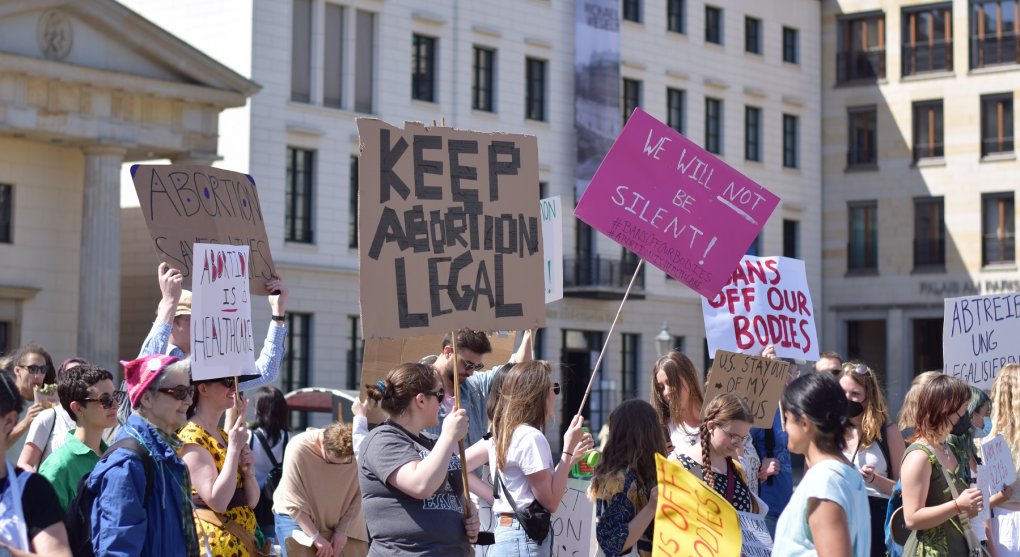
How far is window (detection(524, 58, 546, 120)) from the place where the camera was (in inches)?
1593

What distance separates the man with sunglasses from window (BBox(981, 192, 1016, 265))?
135 feet

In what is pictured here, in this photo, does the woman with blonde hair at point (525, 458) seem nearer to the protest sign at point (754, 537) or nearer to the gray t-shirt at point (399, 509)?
the gray t-shirt at point (399, 509)

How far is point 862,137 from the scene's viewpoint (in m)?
48.2

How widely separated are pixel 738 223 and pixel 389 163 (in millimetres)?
3189

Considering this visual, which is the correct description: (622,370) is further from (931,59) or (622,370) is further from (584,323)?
(931,59)

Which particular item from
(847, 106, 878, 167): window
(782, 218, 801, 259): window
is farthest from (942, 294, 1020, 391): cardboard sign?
(847, 106, 878, 167): window

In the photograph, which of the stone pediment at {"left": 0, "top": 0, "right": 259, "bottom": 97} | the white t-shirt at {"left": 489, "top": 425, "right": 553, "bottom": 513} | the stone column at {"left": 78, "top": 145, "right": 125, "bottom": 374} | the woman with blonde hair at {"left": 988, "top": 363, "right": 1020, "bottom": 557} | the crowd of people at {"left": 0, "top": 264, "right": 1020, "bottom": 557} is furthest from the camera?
the stone column at {"left": 78, "top": 145, "right": 125, "bottom": 374}

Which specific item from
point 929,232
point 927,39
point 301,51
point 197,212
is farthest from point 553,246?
point 927,39

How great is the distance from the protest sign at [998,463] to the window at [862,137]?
1593 inches

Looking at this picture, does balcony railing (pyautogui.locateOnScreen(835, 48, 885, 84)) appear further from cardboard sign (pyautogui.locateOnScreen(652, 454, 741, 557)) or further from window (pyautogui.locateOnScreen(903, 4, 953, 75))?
cardboard sign (pyautogui.locateOnScreen(652, 454, 741, 557))

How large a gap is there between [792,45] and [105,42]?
77.6 feet

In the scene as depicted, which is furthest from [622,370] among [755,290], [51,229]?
[755,290]

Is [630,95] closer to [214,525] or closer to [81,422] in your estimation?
[81,422]

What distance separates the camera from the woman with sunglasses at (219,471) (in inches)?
264
